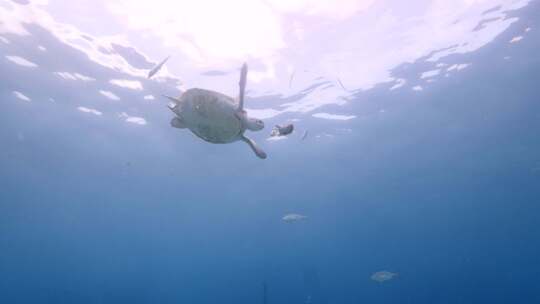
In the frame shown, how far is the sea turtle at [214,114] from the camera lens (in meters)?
4.88

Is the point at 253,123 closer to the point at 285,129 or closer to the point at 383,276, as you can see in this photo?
the point at 285,129

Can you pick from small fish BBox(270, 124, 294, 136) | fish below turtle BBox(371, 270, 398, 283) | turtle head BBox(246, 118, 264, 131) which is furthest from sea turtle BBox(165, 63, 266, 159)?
fish below turtle BBox(371, 270, 398, 283)

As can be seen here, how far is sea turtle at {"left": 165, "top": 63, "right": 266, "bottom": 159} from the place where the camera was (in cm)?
488

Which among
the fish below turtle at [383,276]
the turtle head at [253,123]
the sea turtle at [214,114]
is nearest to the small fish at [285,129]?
the sea turtle at [214,114]

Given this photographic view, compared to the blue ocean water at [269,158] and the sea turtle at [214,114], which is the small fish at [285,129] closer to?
the sea turtle at [214,114]

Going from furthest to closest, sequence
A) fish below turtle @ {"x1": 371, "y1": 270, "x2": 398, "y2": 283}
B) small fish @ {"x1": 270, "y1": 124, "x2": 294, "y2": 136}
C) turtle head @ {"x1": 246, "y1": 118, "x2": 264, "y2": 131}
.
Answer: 1. fish below turtle @ {"x1": 371, "y1": 270, "x2": 398, "y2": 283}
2. turtle head @ {"x1": 246, "y1": 118, "x2": 264, "y2": 131}
3. small fish @ {"x1": 270, "y1": 124, "x2": 294, "y2": 136}

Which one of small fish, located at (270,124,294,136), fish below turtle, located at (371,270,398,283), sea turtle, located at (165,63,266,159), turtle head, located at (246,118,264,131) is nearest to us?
small fish, located at (270,124,294,136)

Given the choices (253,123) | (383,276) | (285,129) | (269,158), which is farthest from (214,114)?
(269,158)

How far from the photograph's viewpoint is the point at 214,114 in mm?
4992

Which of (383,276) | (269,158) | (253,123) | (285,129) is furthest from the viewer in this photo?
(269,158)

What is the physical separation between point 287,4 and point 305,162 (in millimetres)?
20454

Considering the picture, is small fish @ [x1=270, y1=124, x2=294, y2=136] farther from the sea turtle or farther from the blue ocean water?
the blue ocean water

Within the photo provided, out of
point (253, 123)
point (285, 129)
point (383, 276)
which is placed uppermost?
point (253, 123)

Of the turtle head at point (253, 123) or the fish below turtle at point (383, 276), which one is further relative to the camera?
the fish below turtle at point (383, 276)
